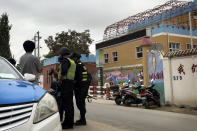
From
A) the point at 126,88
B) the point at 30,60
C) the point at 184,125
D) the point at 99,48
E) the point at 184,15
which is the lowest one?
the point at 184,125

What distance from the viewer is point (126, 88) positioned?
1271cm

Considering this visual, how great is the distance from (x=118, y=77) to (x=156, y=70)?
1265 cm

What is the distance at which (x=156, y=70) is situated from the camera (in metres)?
12.8

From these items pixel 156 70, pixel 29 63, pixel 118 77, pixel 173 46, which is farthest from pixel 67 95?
pixel 118 77

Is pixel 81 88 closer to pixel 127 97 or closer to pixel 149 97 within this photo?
pixel 149 97

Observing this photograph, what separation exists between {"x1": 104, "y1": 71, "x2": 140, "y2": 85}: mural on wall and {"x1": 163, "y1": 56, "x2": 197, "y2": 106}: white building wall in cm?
1072

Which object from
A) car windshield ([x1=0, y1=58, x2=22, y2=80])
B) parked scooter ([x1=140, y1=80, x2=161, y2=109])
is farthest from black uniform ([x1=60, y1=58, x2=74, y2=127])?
parked scooter ([x1=140, y1=80, x2=161, y2=109])

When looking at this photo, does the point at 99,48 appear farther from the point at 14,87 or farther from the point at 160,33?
the point at 14,87

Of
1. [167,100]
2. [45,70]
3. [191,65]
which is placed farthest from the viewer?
[45,70]

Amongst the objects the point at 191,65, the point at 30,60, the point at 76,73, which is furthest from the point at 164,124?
the point at 191,65

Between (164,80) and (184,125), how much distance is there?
5518 mm

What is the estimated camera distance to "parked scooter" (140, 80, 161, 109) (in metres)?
11.0

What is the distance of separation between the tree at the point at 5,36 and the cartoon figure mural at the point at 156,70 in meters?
11.4

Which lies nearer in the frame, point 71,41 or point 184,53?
point 184,53
